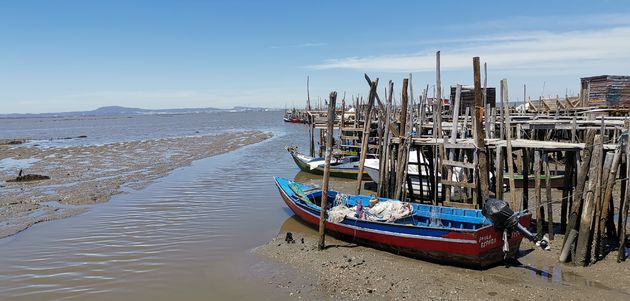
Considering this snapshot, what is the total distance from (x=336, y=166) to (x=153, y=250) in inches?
460

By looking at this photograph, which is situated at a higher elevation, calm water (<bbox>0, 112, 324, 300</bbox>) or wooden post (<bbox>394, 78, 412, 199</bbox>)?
wooden post (<bbox>394, 78, 412, 199</bbox>)

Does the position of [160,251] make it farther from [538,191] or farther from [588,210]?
[588,210]

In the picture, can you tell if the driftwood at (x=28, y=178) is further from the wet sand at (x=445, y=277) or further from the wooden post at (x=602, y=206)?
the wooden post at (x=602, y=206)

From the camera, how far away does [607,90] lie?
2444cm

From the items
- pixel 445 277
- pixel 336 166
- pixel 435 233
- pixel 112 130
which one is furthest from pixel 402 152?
pixel 112 130

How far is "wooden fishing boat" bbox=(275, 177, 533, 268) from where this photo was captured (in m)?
9.45

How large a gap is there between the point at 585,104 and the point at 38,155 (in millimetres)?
38740

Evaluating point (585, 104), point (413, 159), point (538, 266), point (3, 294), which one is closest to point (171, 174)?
point (413, 159)

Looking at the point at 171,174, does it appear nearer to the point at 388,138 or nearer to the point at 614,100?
the point at 388,138

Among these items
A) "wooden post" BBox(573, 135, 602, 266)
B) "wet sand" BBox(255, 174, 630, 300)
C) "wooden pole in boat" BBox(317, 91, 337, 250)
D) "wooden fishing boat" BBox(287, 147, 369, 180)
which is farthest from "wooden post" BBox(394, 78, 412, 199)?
"wooden fishing boat" BBox(287, 147, 369, 180)

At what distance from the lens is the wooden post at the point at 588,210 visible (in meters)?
9.21

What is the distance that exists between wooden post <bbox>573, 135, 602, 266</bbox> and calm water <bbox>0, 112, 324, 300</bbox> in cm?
622

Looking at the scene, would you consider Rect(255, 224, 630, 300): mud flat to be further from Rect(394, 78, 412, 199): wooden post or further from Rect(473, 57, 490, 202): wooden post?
Rect(394, 78, 412, 199): wooden post

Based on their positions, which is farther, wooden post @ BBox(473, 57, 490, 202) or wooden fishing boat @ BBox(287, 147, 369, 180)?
wooden fishing boat @ BBox(287, 147, 369, 180)
